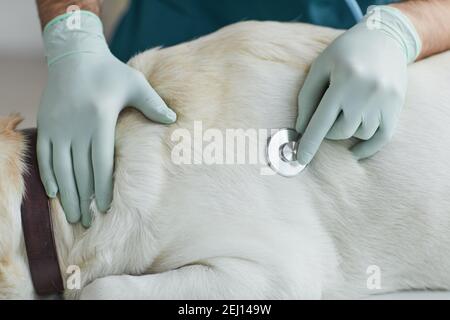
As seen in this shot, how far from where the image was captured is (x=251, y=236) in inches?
36.8

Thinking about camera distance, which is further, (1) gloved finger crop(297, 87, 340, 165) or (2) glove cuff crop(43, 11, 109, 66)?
(2) glove cuff crop(43, 11, 109, 66)

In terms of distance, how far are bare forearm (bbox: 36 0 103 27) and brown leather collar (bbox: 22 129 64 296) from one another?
1.13 feet

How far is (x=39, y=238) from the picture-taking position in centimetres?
95

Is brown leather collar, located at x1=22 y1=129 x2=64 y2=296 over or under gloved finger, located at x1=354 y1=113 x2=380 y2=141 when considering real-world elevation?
under

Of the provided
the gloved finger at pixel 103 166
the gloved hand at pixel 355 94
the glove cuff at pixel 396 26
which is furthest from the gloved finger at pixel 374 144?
the gloved finger at pixel 103 166

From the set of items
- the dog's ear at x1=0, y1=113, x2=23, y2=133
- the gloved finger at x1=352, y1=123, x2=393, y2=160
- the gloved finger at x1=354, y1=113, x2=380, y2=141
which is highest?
the dog's ear at x1=0, y1=113, x2=23, y2=133

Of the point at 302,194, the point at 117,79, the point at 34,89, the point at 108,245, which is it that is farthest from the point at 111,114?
the point at 34,89

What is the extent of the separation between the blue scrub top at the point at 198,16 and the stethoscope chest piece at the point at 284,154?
34 cm

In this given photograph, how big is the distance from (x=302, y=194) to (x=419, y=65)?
340 mm

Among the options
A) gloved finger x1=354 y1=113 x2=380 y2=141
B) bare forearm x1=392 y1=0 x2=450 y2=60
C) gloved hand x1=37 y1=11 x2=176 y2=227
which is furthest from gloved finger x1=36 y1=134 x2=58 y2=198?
bare forearm x1=392 y1=0 x2=450 y2=60

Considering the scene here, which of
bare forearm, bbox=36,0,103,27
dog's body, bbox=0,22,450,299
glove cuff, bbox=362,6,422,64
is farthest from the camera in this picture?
bare forearm, bbox=36,0,103,27

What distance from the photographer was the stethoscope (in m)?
0.96

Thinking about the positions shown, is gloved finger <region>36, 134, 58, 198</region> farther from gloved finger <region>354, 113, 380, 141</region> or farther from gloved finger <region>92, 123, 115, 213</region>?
gloved finger <region>354, 113, 380, 141</region>

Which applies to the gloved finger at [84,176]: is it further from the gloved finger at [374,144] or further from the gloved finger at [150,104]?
the gloved finger at [374,144]
